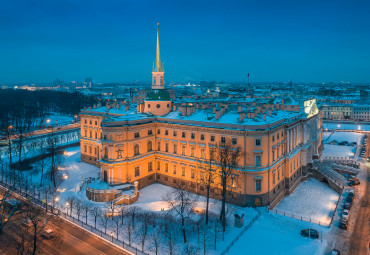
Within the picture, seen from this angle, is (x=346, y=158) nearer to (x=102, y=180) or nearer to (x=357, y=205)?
(x=357, y=205)

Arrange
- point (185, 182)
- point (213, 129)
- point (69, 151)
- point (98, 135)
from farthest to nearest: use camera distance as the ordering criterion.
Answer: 1. point (69, 151)
2. point (98, 135)
3. point (185, 182)
4. point (213, 129)

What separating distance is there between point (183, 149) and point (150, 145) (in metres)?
6.59

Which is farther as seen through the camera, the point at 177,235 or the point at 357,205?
the point at 357,205

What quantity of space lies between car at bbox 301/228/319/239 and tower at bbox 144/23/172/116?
29.9 m

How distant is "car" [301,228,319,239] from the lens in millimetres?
32969

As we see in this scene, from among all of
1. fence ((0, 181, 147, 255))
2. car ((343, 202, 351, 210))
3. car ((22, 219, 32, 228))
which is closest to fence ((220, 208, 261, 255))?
fence ((0, 181, 147, 255))

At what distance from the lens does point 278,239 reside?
32.7 metres

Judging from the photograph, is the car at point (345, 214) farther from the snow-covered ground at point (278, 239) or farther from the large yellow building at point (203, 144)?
the large yellow building at point (203, 144)

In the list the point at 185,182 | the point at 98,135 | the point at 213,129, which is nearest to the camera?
the point at 213,129

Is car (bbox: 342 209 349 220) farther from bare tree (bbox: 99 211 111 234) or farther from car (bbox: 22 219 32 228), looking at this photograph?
car (bbox: 22 219 32 228)

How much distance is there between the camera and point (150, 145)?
5012cm

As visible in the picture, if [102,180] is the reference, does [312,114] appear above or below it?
above

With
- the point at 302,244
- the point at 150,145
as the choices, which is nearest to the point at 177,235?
the point at 302,244

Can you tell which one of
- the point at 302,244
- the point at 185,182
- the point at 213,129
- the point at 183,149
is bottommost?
the point at 302,244
